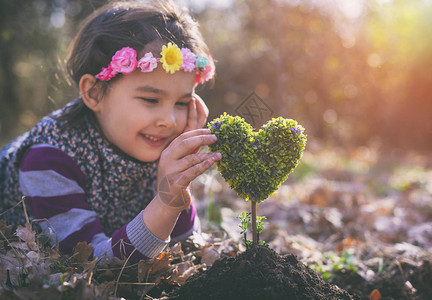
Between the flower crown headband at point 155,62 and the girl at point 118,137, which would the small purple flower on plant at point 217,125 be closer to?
the girl at point 118,137

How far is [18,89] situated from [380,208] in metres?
11.7

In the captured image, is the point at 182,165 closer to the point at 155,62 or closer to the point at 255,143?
the point at 255,143

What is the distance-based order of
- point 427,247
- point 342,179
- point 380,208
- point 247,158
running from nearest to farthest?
point 247,158 < point 427,247 < point 380,208 < point 342,179

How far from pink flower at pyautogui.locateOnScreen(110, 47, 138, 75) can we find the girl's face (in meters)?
0.07

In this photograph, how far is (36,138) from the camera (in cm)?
260

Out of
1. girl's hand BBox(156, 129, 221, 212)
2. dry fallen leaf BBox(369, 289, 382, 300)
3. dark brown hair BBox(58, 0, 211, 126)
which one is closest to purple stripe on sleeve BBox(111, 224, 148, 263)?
girl's hand BBox(156, 129, 221, 212)

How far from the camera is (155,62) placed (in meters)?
2.29

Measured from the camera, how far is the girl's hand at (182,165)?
→ 5.99 feet

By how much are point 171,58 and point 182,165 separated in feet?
2.49

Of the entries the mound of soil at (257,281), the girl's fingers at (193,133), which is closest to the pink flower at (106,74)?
the girl's fingers at (193,133)

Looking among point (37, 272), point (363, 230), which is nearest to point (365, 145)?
point (363, 230)

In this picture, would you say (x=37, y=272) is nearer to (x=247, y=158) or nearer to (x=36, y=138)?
(x=247, y=158)

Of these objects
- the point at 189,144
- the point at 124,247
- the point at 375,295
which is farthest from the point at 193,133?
the point at 375,295

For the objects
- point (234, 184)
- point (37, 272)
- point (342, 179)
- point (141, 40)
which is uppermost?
point (342, 179)
